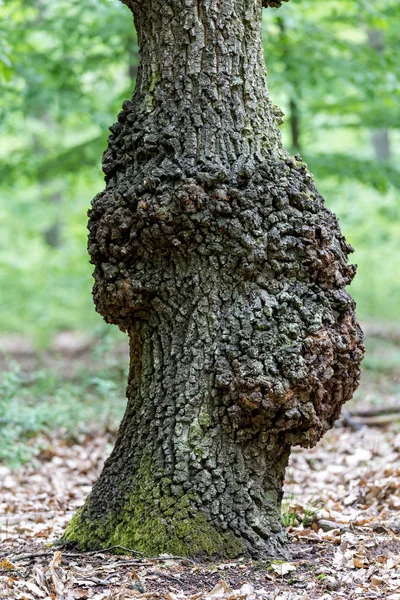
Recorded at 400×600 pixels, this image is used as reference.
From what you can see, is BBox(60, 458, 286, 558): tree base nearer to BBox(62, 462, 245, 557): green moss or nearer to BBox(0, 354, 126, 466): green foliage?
BBox(62, 462, 245, 557): green moss

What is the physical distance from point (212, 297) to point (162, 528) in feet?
3.69

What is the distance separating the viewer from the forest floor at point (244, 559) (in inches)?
110

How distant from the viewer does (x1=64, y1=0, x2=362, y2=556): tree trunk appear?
3057 mm

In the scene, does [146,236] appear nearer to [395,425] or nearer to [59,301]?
[395,425]

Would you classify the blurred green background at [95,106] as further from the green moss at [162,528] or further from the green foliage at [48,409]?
the green moss at [162,528]

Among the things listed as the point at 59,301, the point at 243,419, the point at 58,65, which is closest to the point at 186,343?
the point at 243,419

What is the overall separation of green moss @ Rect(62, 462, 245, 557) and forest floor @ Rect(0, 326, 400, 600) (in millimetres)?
59

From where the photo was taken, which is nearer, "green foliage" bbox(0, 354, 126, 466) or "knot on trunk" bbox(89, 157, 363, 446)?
"knot on trunk" bbox(89, 157, 363, 446)

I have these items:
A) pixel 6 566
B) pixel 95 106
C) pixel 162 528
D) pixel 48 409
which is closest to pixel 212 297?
pixel 162 528

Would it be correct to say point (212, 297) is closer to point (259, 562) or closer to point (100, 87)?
point (259, 562)

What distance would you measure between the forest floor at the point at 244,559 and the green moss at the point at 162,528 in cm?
6

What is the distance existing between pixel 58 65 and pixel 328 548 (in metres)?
7.95

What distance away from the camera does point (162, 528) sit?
3053 millimetres

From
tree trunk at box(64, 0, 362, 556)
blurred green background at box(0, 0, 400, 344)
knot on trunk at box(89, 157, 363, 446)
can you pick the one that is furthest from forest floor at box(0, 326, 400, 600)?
blurred green background at box(0, 0, 400, 344)
